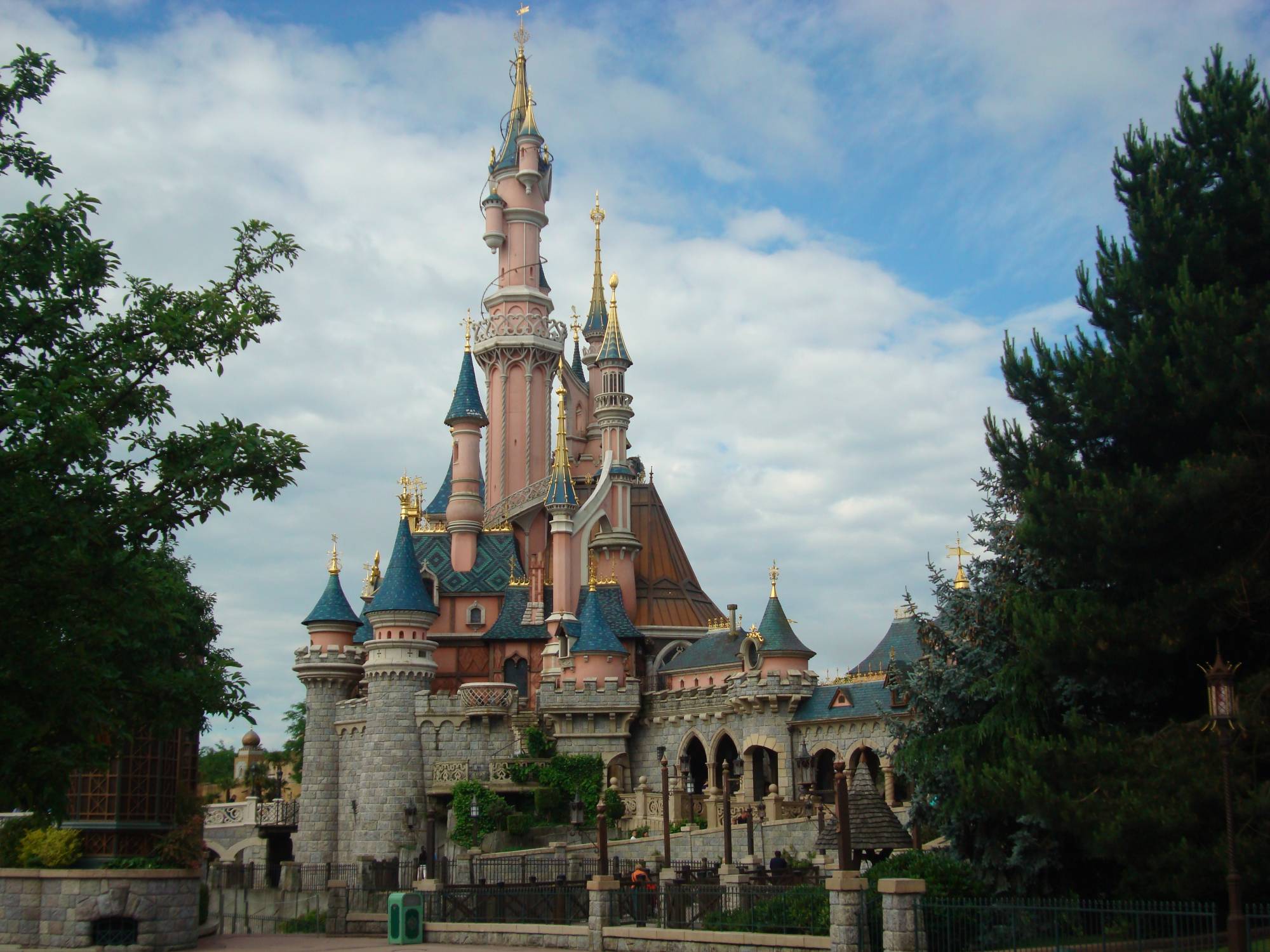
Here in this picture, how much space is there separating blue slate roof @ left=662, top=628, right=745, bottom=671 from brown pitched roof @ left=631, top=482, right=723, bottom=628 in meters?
2.39

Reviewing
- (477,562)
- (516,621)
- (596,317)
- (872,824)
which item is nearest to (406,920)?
(872,824)

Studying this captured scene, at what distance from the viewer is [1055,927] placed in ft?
53.4

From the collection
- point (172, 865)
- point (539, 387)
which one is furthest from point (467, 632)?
point (172, 865)

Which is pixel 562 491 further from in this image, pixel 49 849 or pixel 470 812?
pixel 49 849

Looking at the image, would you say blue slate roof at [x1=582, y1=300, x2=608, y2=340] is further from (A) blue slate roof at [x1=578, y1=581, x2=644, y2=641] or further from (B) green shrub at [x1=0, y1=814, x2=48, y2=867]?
(B) green shrub at [x1=0, y1=814, x2=48, y2=867]

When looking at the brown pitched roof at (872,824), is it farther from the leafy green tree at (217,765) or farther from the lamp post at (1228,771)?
the leafy green tree at (217,765)

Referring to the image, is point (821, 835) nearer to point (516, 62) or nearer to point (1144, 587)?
point (1144, 587)

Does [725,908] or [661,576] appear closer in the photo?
[725,908]

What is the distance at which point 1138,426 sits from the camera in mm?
18734

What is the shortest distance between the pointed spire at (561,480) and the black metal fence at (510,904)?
62.8ft

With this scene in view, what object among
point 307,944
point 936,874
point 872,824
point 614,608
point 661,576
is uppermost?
point 661,576

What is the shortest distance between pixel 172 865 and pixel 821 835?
13444mm

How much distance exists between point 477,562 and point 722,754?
11321 millimetres

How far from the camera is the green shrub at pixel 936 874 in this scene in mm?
19641
